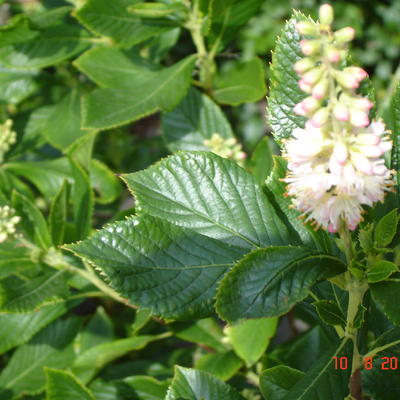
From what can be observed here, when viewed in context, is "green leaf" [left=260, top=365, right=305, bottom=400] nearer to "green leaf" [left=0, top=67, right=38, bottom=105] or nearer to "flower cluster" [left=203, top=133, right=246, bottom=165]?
"flower cluster" [left=203, top=133, right=246, bottom=165]

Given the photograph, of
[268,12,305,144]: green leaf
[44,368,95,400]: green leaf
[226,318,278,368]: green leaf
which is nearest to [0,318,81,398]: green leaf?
[44,368,95,400]: green leaf

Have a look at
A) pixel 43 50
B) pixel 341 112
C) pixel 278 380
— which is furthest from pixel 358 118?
pixel 43 50

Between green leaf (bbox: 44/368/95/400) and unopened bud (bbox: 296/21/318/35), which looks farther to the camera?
green leaf (bbox: 44/368/95/400)

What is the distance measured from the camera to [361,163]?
1.06m

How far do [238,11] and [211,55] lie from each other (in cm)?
21

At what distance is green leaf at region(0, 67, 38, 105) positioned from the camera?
2.65 metres

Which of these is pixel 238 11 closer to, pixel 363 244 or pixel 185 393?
pixel 363 244

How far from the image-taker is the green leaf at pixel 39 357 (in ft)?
7.52

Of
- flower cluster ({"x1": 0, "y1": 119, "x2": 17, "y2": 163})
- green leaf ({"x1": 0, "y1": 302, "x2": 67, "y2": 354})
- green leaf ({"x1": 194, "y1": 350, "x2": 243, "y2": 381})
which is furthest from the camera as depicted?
flower cluster ({"x1": 0, "y1": 119, "x2": 17, "y2": 163})

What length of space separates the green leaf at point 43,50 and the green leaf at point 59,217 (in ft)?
2.30

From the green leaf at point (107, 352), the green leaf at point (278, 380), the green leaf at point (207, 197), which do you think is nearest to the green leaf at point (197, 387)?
the green leaf at point (278, 380)

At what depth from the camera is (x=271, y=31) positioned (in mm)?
4969

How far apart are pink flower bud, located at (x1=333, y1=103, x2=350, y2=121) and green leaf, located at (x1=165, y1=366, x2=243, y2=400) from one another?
876 millimetres

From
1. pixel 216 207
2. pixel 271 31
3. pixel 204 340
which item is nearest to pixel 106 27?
pixel 216 207
